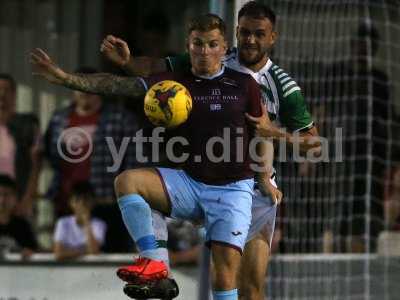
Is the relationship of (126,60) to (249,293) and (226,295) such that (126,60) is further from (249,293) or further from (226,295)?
(249,293)

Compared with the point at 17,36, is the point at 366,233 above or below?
below

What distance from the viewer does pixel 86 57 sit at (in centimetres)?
1455

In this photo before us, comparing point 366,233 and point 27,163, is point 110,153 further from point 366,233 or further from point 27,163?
point 366,233

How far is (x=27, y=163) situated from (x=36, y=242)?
0.86m

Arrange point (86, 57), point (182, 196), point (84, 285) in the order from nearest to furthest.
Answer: point (182, 196)
point (84, 285)
point (86, 57)


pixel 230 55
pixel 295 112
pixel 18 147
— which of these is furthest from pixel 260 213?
pixel 18 147

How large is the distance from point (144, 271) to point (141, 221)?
13.0 inches

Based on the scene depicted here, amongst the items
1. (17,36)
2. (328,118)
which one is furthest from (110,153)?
(17,36)

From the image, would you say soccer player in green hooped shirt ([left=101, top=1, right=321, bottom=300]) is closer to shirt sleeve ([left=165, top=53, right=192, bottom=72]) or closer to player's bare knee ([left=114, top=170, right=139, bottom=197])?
shirt sleeve ([left=165, top=53, right=192, bottom=72])

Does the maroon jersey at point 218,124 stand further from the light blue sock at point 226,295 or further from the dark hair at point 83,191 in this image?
the dark hair at point 83,191

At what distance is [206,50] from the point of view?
8625 millimetres

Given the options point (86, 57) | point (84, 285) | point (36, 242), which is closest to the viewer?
point (84, 285)

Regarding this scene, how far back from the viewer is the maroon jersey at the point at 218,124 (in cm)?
871

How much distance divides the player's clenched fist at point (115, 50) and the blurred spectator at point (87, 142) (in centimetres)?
327
